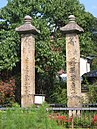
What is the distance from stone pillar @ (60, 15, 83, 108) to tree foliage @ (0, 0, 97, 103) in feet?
14.3

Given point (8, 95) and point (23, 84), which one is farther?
point (8, 95)

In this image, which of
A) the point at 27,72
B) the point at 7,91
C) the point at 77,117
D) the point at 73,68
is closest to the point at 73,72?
the point at 73,68

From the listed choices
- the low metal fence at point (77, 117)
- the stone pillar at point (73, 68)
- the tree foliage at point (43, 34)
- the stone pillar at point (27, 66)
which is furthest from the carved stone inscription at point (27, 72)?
the tree foliage at point (43, 34)

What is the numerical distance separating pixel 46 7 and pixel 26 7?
1.02 m

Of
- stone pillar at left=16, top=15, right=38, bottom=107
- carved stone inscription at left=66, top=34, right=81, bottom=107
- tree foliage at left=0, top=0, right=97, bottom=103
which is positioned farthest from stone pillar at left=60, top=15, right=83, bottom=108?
tree foliage at left=0, top=0, right=97, bottom=103

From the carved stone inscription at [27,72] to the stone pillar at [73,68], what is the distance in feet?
4.21

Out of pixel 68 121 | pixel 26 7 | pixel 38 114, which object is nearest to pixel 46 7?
pixel 26 7

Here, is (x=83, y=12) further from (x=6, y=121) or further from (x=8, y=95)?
(x=6, y=121)

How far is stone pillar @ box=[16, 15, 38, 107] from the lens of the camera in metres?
12.5

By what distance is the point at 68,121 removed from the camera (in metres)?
10.5

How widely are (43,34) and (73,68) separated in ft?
17.8

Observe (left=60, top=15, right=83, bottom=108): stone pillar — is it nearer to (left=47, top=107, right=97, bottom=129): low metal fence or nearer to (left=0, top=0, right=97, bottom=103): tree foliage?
(left=47, top=107, right=97, bottom=129): low metal fence

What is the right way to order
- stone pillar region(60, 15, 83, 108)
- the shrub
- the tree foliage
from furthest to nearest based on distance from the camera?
the tree foliage, the shrub, stone pillar region(60, 15, 83, 108)

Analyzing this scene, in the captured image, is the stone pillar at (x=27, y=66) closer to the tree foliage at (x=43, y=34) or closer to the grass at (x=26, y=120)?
the tree foliage at (x=43, y=34)
